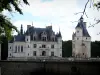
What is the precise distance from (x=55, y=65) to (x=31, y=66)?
177 inches

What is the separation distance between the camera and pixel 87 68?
26.5 meters

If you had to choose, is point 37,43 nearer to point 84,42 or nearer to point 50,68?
point 84,42

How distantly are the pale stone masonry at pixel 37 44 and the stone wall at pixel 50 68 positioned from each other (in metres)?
23.8

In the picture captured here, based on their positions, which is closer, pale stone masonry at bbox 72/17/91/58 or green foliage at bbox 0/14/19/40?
green foliage at bbox 0/14/19/40

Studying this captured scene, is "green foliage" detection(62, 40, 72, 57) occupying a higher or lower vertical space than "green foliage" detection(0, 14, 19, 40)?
higher

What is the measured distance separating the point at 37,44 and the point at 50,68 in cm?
2650

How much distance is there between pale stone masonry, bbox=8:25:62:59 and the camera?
59.0 metres

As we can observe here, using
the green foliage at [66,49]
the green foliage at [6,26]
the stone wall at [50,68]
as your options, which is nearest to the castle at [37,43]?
the green foliage at [66,49]

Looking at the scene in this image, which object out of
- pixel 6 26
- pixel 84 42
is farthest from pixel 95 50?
pixel 6 26

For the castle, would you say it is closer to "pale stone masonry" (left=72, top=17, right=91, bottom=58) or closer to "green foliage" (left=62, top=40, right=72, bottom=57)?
"pale stone masonry" (left=72, top=17, right=91, bottom=58)

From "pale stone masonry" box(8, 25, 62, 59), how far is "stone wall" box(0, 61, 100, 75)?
23760 mm

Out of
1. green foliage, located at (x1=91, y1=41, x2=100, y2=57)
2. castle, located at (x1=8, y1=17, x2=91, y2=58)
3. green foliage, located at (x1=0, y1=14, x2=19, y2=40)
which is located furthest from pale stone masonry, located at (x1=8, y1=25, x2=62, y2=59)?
green foliage, located at (x1=0, y1=14, x2=19, y2=40)

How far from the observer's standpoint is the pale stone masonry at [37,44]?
5897 cm

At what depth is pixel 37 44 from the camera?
195 feet
